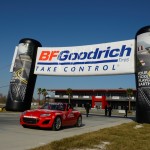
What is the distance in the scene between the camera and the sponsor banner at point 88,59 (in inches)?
842

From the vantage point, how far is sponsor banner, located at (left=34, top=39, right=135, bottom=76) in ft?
70.2

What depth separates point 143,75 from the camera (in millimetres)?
18312

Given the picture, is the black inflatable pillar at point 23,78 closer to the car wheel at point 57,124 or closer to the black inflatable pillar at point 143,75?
the black inflatable pillar at point 143,75

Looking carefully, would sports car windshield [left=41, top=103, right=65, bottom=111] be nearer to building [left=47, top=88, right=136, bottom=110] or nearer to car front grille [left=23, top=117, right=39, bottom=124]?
car front grille [left=23, top=117, right=39, bottom=124]

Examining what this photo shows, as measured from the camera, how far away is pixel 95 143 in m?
8.05

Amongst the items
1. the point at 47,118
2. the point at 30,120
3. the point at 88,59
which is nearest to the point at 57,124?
the point at 47,118

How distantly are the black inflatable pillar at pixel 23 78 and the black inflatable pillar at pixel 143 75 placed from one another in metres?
11.4

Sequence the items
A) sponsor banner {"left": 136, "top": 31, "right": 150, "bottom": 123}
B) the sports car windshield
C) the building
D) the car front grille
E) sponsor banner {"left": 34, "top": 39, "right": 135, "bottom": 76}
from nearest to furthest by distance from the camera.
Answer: the car front grille < the sports car windshield < sponsor banner {"left": 136, "top": 31, "right": 150, "bottom": 123} < sponsor banner {"left": 34, "top": 39, "right": 135, "bottom": 76} < the building

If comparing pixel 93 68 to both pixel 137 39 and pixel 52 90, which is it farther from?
pixel 52 90

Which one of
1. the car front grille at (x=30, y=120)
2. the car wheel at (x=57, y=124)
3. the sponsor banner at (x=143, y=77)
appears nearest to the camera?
the car front grille at (x=30, y=120)

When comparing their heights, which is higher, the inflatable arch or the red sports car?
the inflatable arch

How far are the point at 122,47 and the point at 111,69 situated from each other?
207cm

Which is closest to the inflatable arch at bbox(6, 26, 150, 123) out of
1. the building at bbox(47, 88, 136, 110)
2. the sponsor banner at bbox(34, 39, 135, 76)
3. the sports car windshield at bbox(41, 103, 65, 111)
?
the sponsor banner at bbox(34, 39, 135, 76)

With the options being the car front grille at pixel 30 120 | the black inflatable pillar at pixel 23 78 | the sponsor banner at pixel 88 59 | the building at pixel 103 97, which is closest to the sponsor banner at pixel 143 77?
the sponsor banner at pixel 88 59
